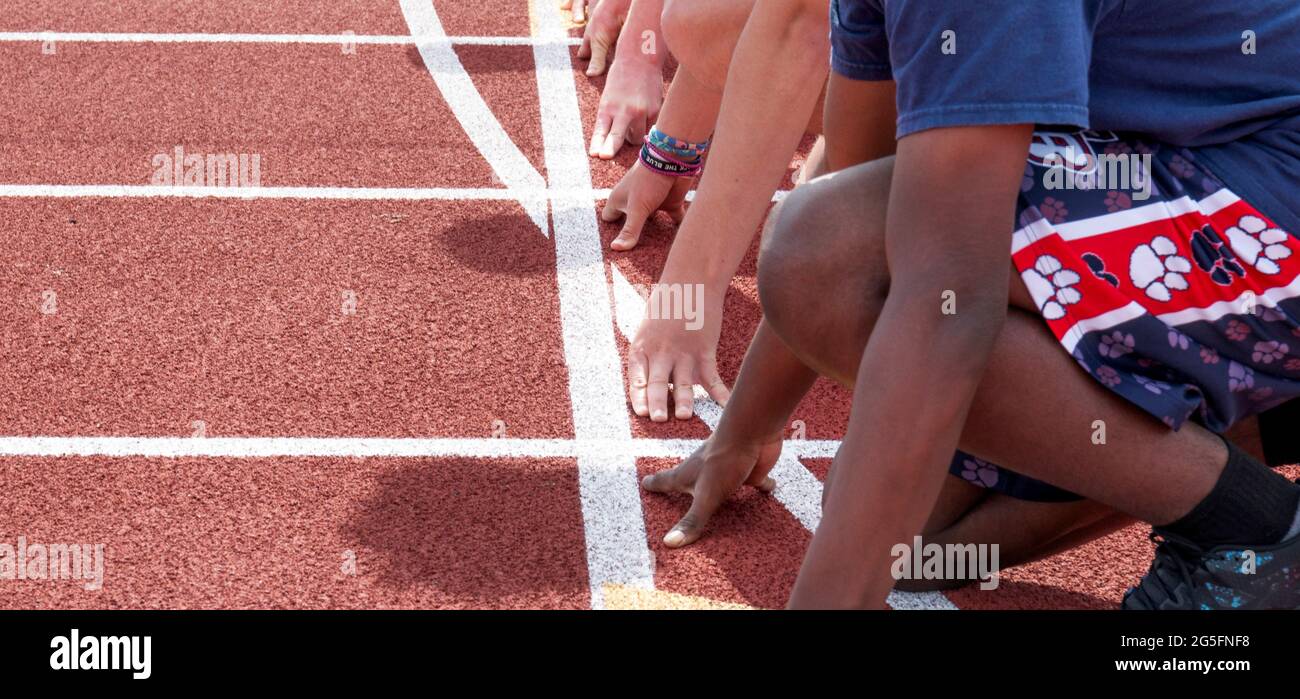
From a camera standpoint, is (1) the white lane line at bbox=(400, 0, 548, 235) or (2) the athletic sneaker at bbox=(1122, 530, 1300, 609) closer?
(2) the athletic sneaker at bbox=(1122, 530, 1300, 609)

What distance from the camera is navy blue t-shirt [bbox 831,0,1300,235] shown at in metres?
1.62

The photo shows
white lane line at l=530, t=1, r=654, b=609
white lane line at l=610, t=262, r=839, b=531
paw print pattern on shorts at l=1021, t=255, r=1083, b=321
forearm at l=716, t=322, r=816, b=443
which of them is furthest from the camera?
white lane line at l=610, t=262, r=839, b=531

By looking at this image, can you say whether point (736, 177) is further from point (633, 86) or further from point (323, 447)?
point (633, 86)

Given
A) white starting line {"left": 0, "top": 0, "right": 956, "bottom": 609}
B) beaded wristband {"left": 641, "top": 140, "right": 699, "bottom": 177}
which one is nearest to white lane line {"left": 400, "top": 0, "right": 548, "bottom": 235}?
white starting line {"left": 0, "top": 0, "right": 956, "bottom": 609}

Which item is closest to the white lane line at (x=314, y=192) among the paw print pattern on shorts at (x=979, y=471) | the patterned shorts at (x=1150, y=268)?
the paw print pattern on shorts at (x=979, y=471)

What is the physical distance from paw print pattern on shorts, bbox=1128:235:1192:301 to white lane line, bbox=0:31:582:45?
166 inches

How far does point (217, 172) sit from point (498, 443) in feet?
6.20

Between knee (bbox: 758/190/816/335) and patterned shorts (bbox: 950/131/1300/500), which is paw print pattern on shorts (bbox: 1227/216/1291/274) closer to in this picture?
patterned shorts (bbox: 950/131/1300/500)

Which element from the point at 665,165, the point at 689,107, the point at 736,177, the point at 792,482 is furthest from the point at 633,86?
the point at 792,482

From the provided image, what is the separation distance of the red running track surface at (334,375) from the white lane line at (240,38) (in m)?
0.41

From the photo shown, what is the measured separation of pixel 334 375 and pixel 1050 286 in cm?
188

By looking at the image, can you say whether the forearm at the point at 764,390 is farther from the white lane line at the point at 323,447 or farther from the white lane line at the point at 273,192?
the white lane line at the point at 273,192

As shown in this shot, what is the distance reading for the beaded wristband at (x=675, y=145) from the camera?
3777mm
